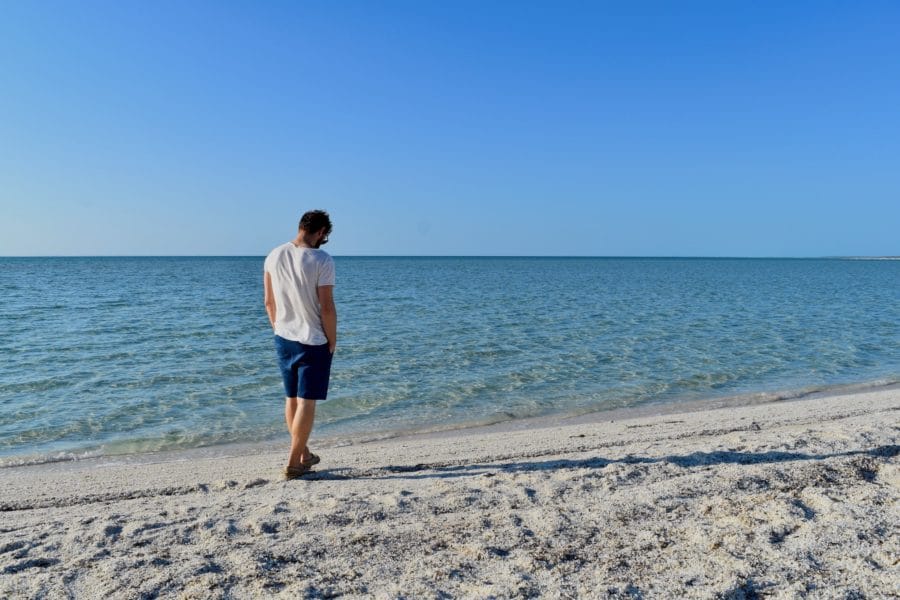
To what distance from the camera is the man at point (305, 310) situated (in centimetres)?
499

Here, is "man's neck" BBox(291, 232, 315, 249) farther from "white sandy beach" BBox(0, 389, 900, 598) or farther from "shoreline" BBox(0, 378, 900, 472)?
"shoreline" BBox(0, 378, 900, 472)

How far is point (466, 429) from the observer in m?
8.48

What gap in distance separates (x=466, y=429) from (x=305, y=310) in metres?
4.07

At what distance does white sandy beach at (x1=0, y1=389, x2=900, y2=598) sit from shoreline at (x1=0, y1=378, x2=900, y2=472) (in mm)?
601

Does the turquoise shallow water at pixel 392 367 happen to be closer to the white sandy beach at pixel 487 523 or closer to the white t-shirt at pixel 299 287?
the white sandy beach at pixel 487 523

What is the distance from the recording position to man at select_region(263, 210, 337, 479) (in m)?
4.99

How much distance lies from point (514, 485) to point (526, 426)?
143 inches

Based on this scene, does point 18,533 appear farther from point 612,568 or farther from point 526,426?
point 526,426

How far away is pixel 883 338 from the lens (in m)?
17.0

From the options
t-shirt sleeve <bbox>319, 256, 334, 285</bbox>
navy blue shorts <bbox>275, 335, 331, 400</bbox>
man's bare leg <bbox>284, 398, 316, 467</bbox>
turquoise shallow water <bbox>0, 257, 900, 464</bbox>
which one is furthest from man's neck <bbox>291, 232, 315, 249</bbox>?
turquoise shallow water <bbox>0, 257, 900, 464</bbox>

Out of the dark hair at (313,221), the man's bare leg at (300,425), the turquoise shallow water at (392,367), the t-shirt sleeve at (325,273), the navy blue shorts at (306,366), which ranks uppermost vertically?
the dark hair at (313,221)

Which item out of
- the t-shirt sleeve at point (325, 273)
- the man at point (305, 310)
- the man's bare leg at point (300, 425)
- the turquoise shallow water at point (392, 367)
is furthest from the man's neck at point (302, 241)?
the turquoise shallow water at point (392, 367)

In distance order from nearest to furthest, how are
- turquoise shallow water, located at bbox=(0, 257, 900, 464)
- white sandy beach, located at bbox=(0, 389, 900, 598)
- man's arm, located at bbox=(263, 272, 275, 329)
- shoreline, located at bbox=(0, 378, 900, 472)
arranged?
white sandy beach, located at bbox=(0, 389, 900, 598), man's arm, located at bbox=(263, 272, 275, 329), shoreline, located at bbox=(0, 378, 900, 472), turquoise shallow water, located at bbox=(0, 257, 900, 464)

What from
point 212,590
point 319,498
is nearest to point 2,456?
point 319,498
